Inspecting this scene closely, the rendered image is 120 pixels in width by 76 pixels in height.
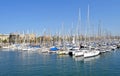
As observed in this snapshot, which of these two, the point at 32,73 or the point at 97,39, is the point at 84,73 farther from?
the point at 97,39

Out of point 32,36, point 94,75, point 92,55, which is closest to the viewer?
point 94,75

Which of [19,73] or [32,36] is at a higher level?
[32,36]

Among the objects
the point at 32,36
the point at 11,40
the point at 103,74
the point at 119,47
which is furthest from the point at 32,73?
the point at 11,40

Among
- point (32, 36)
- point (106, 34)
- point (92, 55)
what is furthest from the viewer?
point (32, 36)

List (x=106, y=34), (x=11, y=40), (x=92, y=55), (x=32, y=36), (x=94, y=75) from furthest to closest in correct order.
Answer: (x=11, y=40) → (x=32, y=36) → (x=106, y=34) → (x=92, y=55) → (x=94, y=75)

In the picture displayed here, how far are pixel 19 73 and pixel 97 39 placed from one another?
63529 millimetres

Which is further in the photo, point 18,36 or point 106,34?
point 18,36

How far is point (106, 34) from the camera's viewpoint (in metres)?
120

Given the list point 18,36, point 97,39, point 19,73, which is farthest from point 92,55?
point 18,36

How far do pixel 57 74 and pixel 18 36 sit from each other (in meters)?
107

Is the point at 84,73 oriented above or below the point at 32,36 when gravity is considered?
below

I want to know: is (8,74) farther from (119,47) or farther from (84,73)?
(119,47)

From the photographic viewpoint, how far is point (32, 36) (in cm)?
13725

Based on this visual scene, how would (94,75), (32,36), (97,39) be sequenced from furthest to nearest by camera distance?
(32,36) → (97,39) → (94,75)
